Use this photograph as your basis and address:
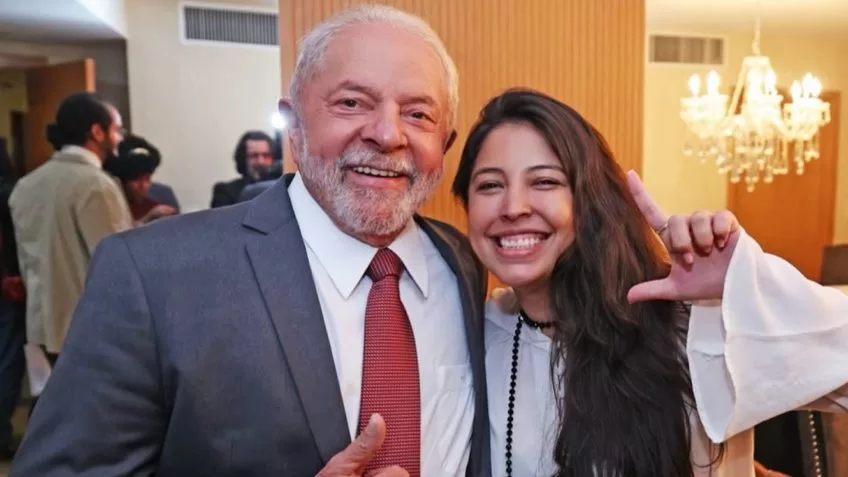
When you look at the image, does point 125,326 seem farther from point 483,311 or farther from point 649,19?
point 649,19

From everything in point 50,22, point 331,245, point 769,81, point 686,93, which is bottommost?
point 331,245

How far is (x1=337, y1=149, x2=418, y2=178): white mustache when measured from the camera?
1.08m

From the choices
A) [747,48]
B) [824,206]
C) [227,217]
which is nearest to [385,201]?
[227,217]

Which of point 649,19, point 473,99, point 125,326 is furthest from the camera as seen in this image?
point 649,19

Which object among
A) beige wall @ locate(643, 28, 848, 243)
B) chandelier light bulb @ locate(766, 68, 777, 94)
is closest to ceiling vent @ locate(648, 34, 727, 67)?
beige wall @ locate(643, 28, 848, 243)

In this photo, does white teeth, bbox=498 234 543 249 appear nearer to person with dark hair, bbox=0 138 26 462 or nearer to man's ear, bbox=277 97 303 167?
man's ear, bbox=277 97 303 167

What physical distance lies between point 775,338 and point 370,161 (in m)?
0.66

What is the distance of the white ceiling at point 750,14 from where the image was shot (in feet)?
15.2

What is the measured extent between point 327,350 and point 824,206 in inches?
252

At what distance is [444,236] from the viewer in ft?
4.41

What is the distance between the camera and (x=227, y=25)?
188 inches

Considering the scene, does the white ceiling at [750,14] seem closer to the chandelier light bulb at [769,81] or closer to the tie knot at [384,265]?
the chandelier light bulb at [769,81]

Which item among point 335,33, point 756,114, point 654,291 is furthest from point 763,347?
point 756,114

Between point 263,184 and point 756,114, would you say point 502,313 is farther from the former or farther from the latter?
point 756,114
